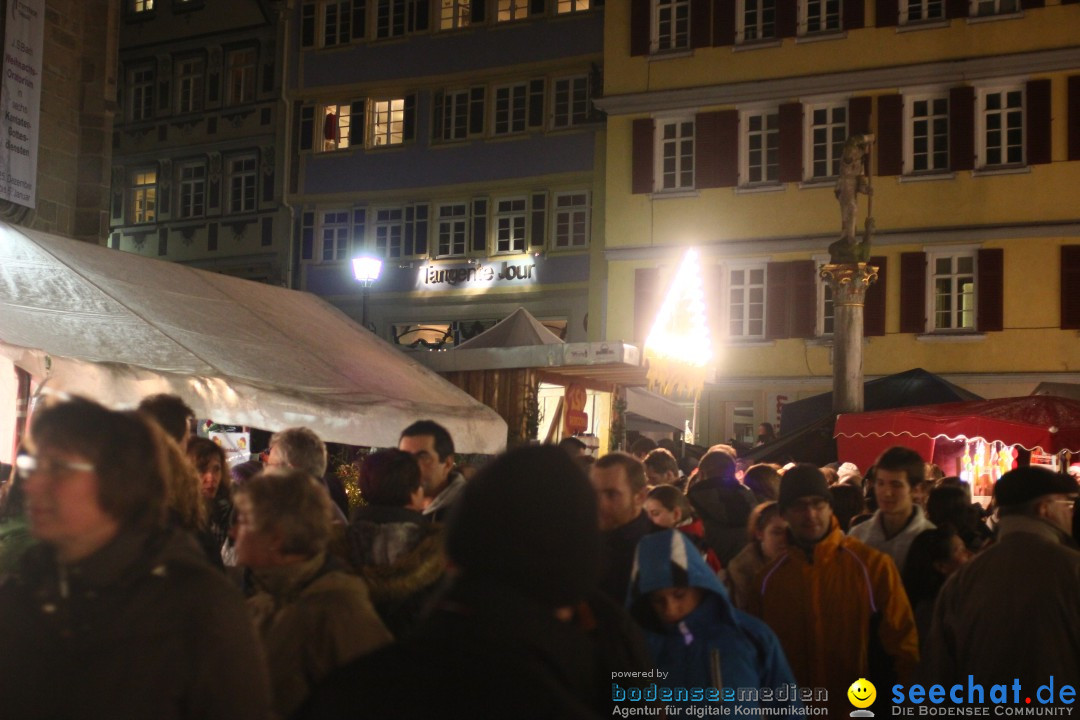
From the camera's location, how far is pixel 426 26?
30.4 metres

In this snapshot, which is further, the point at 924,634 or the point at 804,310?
the point at 804,310

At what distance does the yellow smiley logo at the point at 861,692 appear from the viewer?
524cm

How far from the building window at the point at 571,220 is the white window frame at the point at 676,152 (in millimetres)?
2182

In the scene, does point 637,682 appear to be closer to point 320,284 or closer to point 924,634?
point 924,634

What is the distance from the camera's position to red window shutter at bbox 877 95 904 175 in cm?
2539

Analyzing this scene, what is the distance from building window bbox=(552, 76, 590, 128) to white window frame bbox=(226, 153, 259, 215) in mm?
8203

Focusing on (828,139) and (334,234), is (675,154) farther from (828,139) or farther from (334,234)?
(334,234)

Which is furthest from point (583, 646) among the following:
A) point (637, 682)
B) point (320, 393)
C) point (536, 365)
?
point (536, 365)

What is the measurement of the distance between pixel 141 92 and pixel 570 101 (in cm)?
1253

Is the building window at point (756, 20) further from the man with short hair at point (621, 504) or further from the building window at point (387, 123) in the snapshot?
the man with short hair at point (621, 504)

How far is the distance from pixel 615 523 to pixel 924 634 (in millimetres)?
1787

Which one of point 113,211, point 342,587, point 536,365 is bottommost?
point 342,587

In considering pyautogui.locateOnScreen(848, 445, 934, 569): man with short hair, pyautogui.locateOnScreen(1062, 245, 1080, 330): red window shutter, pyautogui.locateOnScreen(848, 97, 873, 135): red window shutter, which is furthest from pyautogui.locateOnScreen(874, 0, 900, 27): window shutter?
pyautogui.locateOnScreen(848, 445, 934, 569): man with short hair

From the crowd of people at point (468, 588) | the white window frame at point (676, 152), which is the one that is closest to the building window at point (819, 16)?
the white window frame at point (676, 152)
